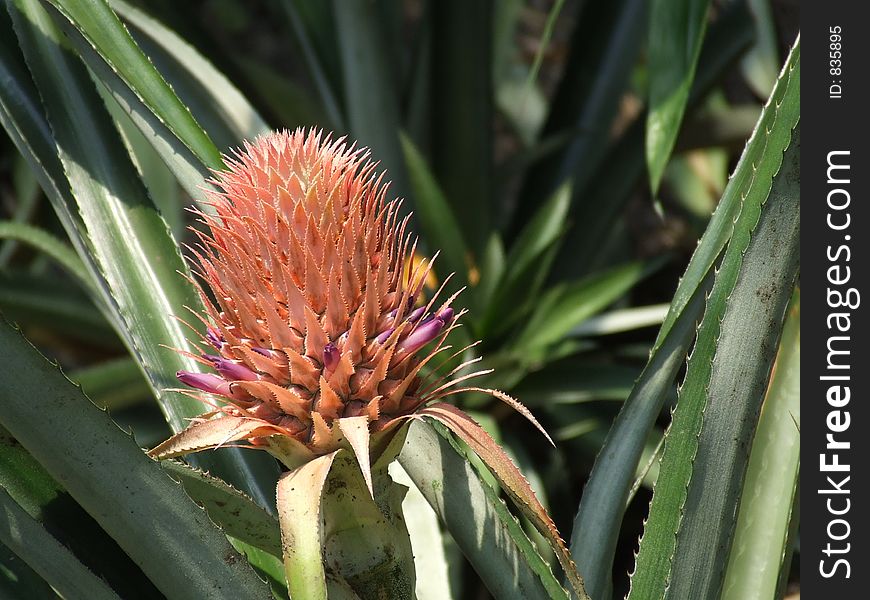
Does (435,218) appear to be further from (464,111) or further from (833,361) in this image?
(833,361)

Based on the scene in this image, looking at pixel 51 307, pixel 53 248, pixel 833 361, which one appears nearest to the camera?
pixel 833 361

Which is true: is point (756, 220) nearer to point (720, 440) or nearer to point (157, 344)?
point (720, 440)

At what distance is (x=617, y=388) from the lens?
1.54 meters

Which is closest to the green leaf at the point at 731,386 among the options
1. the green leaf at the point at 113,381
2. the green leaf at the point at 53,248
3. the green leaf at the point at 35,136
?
the green leaf at the point at 35,136

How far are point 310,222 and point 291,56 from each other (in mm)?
2343

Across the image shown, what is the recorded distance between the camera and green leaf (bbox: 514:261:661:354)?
159 centimetres

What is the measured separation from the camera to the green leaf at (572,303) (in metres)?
1.59

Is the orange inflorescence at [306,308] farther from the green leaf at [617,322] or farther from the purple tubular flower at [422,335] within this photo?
the green leaf at [617,322]

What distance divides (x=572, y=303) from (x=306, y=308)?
105cm

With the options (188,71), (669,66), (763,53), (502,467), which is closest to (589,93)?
(763,53)

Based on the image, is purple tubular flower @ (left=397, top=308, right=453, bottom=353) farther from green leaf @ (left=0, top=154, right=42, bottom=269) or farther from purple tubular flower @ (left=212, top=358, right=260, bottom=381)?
green leaf @ (left=0, top=154, right=42, bottom=269)

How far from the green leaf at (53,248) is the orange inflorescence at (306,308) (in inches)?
19.8

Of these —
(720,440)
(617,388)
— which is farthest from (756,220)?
(617,388)

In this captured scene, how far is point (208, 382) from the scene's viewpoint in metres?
0.66
